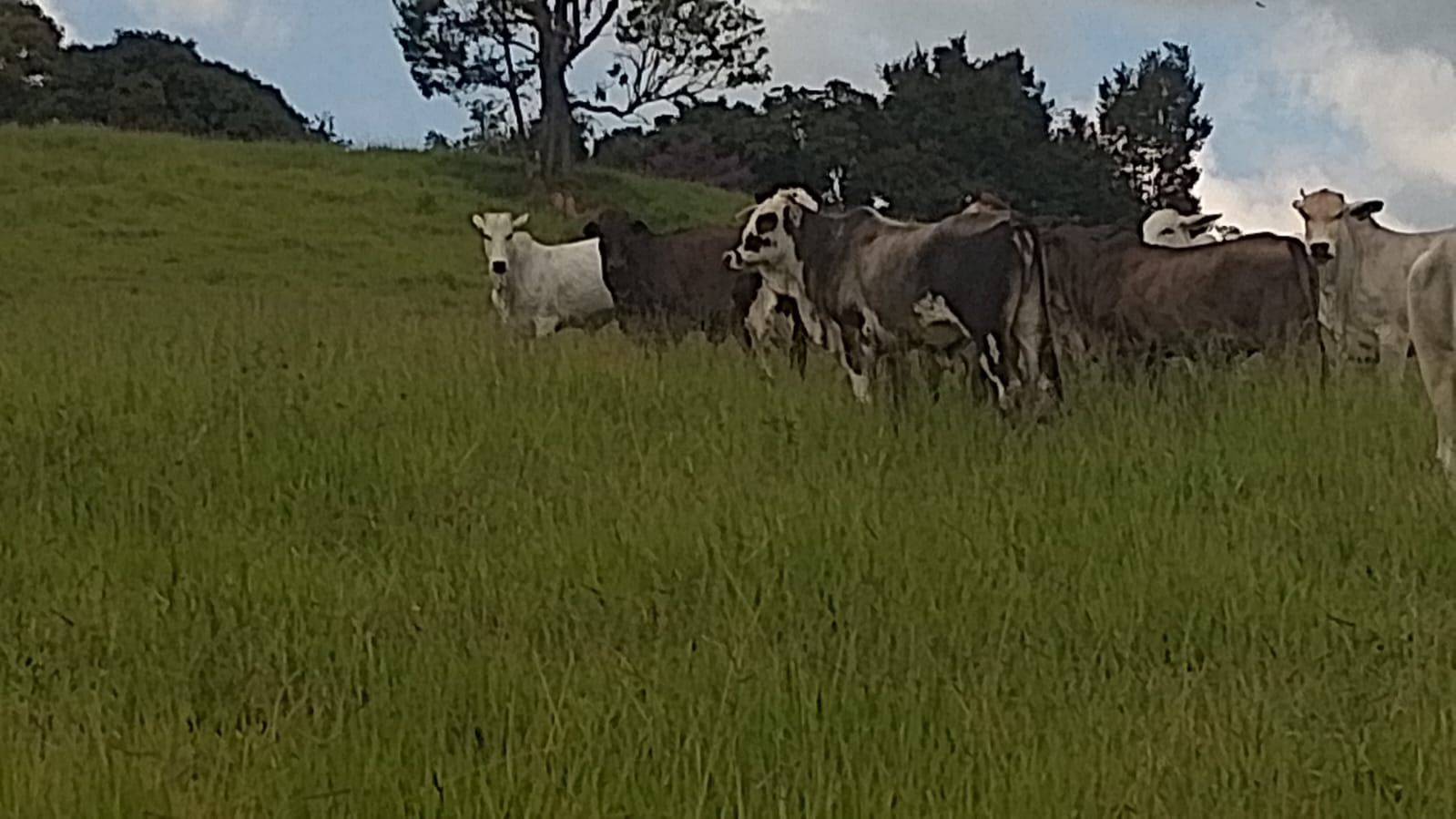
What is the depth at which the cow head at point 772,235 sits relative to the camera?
12938 mm

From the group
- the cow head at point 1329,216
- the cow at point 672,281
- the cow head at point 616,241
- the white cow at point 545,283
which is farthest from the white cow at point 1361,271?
the white cow at point 545,283

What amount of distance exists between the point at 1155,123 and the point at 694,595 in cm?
6051

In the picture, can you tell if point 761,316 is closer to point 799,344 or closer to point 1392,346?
point 799,344

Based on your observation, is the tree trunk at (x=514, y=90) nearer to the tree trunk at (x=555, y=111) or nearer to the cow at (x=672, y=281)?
the tree trunk at (x=555, y=111)

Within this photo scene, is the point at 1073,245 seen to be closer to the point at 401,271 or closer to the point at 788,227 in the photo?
the point at 788,227

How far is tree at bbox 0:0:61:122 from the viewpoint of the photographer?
45500 mm

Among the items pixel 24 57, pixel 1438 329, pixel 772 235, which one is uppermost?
pixel 24 57

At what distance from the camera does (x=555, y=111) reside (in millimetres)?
34438

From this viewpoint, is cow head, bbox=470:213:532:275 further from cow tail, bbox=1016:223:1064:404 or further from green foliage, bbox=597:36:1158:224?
green foliage, bbox=597:36:1158:224

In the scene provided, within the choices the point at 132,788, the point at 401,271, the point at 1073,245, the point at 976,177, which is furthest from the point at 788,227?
the point at 976,177

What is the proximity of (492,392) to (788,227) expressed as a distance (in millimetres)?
4012

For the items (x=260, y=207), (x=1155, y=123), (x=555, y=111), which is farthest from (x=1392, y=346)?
(x=1155, y=123)

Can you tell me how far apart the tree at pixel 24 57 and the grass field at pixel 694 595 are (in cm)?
3774

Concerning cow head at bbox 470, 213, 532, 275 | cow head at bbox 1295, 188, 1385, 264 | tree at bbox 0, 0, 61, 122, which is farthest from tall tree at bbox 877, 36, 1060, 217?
cow head at bbox 1295, 188, 1385, 264
